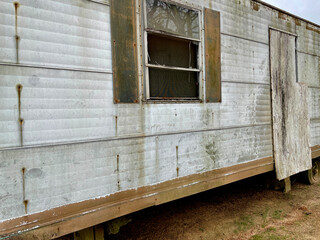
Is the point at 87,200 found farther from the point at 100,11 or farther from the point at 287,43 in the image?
the point at 287,43

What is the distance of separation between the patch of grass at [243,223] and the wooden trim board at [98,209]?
37.4 inches

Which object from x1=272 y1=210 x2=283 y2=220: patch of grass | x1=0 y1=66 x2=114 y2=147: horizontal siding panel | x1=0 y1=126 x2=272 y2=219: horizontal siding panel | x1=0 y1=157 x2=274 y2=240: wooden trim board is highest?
x1=0 y1=66 x2=114 y2=147: horizontal siding panel

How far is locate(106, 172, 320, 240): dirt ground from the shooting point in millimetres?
3406

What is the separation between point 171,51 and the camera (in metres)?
2.77

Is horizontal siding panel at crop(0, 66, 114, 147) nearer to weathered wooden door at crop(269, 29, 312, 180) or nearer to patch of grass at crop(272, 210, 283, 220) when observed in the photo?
weathered wooden door at crop(269, 29, 312, 180)

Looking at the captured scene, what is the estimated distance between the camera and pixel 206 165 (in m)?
3.01

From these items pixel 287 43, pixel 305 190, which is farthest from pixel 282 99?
pixel 305 190

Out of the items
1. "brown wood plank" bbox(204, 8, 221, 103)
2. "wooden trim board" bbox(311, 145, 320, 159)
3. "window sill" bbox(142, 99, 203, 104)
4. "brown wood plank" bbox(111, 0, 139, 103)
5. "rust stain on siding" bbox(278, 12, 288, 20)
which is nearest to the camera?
"brown wood plank" bbox(111, 0, 139, 103)

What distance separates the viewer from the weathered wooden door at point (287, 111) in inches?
155

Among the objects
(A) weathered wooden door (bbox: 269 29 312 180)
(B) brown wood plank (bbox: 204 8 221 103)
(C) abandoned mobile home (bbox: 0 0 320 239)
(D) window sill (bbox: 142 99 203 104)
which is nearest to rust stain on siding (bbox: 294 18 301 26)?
(A) weathered wooden door (bbox: 269 29 312 180)

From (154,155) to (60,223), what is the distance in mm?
1056

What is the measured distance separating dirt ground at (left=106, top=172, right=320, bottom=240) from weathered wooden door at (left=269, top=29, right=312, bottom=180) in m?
0.67

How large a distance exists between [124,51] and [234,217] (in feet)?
10.3

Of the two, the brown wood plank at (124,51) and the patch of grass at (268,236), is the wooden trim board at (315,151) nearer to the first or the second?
the patch of grass at (268,236)
